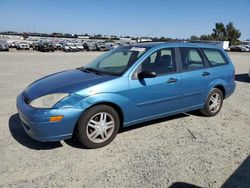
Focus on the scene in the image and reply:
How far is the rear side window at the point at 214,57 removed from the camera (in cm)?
534

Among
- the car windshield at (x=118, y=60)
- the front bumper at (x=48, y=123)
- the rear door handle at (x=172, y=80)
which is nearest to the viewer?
the front bumper at (x=48, y=123)

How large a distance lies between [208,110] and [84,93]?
3.04 meters

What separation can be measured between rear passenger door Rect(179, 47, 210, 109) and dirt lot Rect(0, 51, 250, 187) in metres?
0.50

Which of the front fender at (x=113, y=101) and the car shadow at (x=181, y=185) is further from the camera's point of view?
the front fender at (x=113, y=101)

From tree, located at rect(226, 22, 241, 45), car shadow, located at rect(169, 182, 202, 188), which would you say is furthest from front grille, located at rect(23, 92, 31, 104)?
tree, located at rect(226, 22, 241, 45)

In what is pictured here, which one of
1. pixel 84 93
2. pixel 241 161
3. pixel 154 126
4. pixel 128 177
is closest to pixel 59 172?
pixel 128 177

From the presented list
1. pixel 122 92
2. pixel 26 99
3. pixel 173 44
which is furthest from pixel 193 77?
pixel 26 99

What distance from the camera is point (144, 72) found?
13.3 ft

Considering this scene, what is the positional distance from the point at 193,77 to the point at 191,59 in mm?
403

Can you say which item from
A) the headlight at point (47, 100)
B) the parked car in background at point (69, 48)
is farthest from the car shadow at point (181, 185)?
the parked car in background at point (69, 48)

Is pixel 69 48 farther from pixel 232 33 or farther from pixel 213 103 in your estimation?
pixel 232 33

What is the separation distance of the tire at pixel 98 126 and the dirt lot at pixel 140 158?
137 millimetres

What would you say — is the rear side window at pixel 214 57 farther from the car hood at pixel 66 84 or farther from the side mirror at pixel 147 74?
the car hood at pixel 66 84

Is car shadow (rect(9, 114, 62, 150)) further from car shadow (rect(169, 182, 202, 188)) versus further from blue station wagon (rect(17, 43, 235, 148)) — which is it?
car shadow (rect(169, 182, 202, 188))
